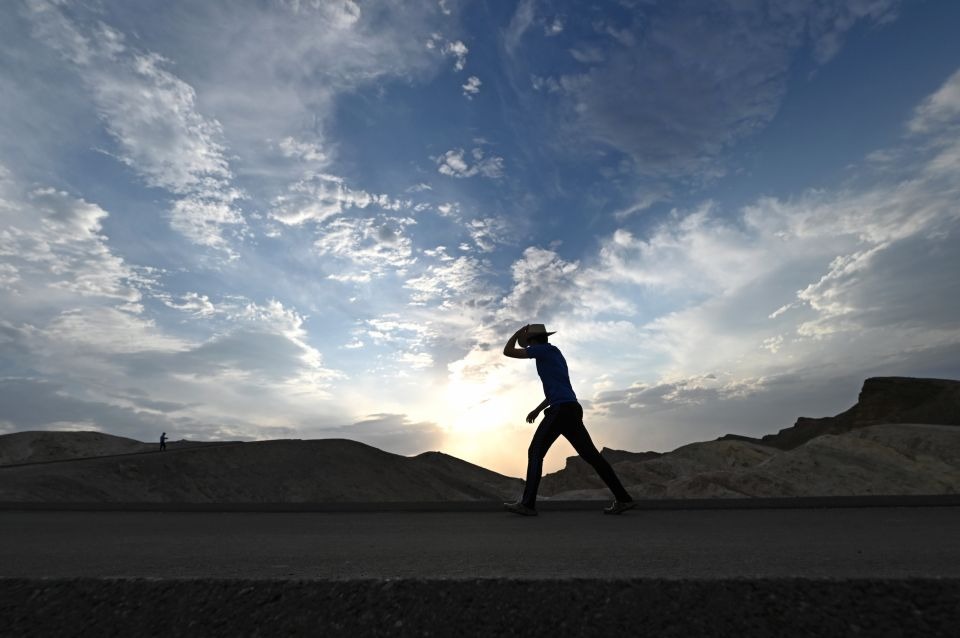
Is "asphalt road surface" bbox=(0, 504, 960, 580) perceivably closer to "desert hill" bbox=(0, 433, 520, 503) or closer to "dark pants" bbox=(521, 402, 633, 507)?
"dark pants" bbox=(521, 402, 633, 507)

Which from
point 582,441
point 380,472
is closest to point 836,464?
point 380,472

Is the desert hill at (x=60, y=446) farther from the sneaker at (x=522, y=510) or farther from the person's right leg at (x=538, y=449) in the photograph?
the person's right leg at (x=538, y=449)

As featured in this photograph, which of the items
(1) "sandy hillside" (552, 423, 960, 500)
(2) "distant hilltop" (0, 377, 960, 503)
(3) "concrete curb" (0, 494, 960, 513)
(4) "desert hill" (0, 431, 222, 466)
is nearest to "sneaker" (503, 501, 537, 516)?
(3) "concrete curb" (0, 494, 960, 513)

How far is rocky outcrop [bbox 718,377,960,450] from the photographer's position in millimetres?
74562

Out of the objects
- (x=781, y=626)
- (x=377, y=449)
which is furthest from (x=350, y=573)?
(x=377, y=449)

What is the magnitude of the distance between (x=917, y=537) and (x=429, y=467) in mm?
50694

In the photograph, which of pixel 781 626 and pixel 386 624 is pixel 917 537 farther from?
pixel 386 624

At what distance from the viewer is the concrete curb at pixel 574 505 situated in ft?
24.7

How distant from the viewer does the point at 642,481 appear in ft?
177

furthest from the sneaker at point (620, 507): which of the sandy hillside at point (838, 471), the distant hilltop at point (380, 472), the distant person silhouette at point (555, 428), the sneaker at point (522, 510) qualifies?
the sandy hillside at point (838, 471)

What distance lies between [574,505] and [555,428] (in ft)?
5.67

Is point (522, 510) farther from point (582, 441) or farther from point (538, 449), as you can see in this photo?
point (582, 441)

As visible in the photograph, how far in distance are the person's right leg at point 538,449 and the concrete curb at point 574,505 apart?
0.94m

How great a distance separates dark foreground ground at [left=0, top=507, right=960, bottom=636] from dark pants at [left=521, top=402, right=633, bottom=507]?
1.54 meters
